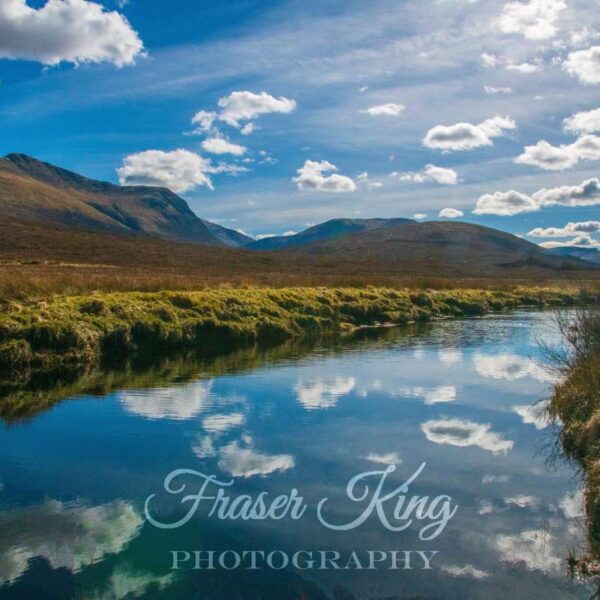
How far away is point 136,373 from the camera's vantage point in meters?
24.6

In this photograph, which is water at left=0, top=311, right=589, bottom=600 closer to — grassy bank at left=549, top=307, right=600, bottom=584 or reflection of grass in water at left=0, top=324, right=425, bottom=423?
reflection of grass in water at left=0, top=324, right=425, bottom=423

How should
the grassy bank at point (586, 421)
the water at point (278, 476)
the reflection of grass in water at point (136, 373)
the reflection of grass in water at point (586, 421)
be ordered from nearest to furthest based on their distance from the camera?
the water at point (278, 476), the reflection of grass in water at point (586, 421), the grassy bank at point (586, 421), the reflection of grass in water at point (136, 373)

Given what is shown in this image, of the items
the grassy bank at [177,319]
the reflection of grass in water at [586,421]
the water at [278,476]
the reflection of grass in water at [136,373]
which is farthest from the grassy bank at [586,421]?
the reflection of grass in water at [136,373]

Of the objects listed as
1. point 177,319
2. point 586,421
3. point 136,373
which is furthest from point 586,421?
point 177,319

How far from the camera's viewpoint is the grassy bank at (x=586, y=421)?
971cm

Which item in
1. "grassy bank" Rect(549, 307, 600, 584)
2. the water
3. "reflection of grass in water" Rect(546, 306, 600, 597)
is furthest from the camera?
"grassy bank" Rect(549, 307, 600, 584)

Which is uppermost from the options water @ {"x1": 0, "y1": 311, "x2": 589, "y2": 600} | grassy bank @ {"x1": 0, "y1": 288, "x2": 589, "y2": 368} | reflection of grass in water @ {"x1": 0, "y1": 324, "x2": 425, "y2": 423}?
grassy bank @ {"x1": 0, "y1": 288, "x2": 589, "y2": 368}

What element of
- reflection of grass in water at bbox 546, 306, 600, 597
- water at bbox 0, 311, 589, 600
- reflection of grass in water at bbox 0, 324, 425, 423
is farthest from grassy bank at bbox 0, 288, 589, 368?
reflection of grass in water at bbox 546, 306, 600, 597

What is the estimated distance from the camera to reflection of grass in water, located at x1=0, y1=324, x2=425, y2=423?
19920 millimetres

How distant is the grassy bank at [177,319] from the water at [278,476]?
296cm

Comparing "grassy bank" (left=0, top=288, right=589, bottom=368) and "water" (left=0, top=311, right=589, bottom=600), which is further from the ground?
"grassy bank" (left=0, top=288, right=589, bottom=368)

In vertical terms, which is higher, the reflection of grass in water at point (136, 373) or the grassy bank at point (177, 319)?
the grassy bank at point (177, 319)

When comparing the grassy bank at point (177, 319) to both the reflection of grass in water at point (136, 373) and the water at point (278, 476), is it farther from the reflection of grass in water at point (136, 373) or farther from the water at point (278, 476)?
the water at point (278, 476)

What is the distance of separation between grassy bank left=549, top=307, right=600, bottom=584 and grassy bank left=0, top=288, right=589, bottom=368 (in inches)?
488
